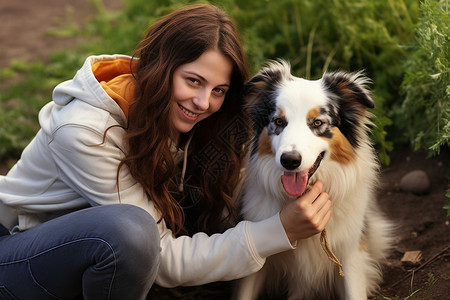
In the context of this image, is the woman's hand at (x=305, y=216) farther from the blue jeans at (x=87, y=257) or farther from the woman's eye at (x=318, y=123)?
the blue jeans at (x=87, y=257)

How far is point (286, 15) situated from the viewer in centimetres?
510

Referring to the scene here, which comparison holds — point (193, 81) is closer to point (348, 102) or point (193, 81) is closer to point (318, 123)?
point (318, 123)

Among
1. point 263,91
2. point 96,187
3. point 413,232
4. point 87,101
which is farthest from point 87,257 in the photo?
point 413,232

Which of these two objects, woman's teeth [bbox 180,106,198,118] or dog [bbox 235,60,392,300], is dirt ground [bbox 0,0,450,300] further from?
woman's teeth [bbox 180,106,198,118]

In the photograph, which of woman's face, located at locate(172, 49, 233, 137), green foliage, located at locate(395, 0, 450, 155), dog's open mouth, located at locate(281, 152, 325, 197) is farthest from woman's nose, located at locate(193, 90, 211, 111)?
green foliage, located at locate(395, 0, 450, 155)

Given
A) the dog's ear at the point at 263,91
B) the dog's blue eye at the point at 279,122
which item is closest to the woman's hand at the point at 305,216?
the dog's blue eye at the point at 279,122

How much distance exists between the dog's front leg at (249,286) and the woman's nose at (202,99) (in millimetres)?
1047

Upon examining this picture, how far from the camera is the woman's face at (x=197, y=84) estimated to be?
8.77ft

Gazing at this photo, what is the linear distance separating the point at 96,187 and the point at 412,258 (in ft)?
6.63

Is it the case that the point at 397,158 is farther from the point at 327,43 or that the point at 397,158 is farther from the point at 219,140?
the point at 219,140

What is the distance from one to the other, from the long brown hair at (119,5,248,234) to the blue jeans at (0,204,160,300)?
0.97 ft

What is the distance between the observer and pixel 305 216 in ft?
8.54

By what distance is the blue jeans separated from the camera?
7.92 ft

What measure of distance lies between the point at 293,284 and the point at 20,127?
3515 mm
